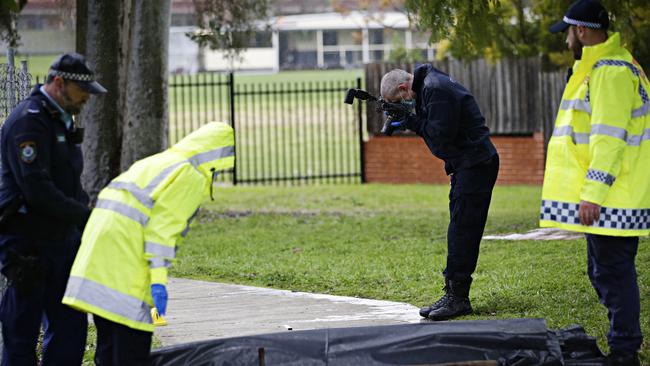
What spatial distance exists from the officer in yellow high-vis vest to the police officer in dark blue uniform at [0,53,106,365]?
260cm

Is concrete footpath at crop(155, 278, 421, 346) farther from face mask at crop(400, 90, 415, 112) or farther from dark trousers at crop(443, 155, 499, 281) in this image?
face mask at crop(400, 90, 415, 112)

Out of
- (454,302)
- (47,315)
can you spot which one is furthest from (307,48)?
(47,315)

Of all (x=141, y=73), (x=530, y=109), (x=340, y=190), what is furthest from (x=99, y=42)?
(x=530, y=109)

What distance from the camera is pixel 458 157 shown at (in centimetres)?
829

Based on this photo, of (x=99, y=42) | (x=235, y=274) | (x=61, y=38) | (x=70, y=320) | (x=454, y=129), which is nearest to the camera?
(x=70, y=320)

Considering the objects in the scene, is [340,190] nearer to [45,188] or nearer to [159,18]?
[159,18]

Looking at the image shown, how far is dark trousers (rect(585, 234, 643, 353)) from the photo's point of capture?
6.45 m

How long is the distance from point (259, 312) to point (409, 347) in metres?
2.54

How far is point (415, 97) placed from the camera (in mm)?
8375

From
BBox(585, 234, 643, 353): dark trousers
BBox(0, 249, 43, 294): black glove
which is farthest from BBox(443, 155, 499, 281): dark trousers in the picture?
BBox(0, 249, 43, 294): black glove

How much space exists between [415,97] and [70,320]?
3218mm

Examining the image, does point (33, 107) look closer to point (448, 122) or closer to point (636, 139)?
point (448, 122)

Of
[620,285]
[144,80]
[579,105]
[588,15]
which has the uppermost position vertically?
[588,15]

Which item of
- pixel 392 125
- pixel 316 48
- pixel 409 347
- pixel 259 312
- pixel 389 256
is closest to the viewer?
pixel 409 347
